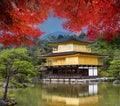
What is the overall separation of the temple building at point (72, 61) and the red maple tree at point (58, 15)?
25.7 metres

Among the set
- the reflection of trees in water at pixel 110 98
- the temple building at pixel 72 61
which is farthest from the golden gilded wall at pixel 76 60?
the reflection of trees in water at pixel 110 98

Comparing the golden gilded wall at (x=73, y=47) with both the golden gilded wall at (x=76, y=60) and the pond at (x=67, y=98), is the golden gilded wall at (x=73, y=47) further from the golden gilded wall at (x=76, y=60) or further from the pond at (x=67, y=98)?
the pond at (x=67, y=98)

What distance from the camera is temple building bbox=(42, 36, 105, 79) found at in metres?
32.7

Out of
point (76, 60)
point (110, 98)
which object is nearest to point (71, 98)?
point (110, 98)

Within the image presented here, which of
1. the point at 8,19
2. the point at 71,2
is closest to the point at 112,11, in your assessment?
the point at 71,2

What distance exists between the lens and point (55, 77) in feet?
106

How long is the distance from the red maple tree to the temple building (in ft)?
84.4

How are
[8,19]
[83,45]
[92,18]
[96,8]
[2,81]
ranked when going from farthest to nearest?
1. [83,45]
2. [2,81]
3. [92,18]
4. [96,8]
5. [8,19]

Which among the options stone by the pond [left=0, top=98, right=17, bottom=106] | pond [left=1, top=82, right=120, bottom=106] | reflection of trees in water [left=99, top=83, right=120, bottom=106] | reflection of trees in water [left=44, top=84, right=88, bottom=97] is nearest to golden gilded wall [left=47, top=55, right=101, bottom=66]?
→ reflection of trees in water [left=44, top=84, right=88, bottom=97]

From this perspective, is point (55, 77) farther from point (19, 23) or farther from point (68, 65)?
point (19, 23)

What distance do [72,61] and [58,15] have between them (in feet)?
93.6

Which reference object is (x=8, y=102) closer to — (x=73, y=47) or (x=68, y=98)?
(x=68, y=98)

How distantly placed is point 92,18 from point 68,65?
28.4m

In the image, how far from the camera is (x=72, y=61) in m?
33.4
